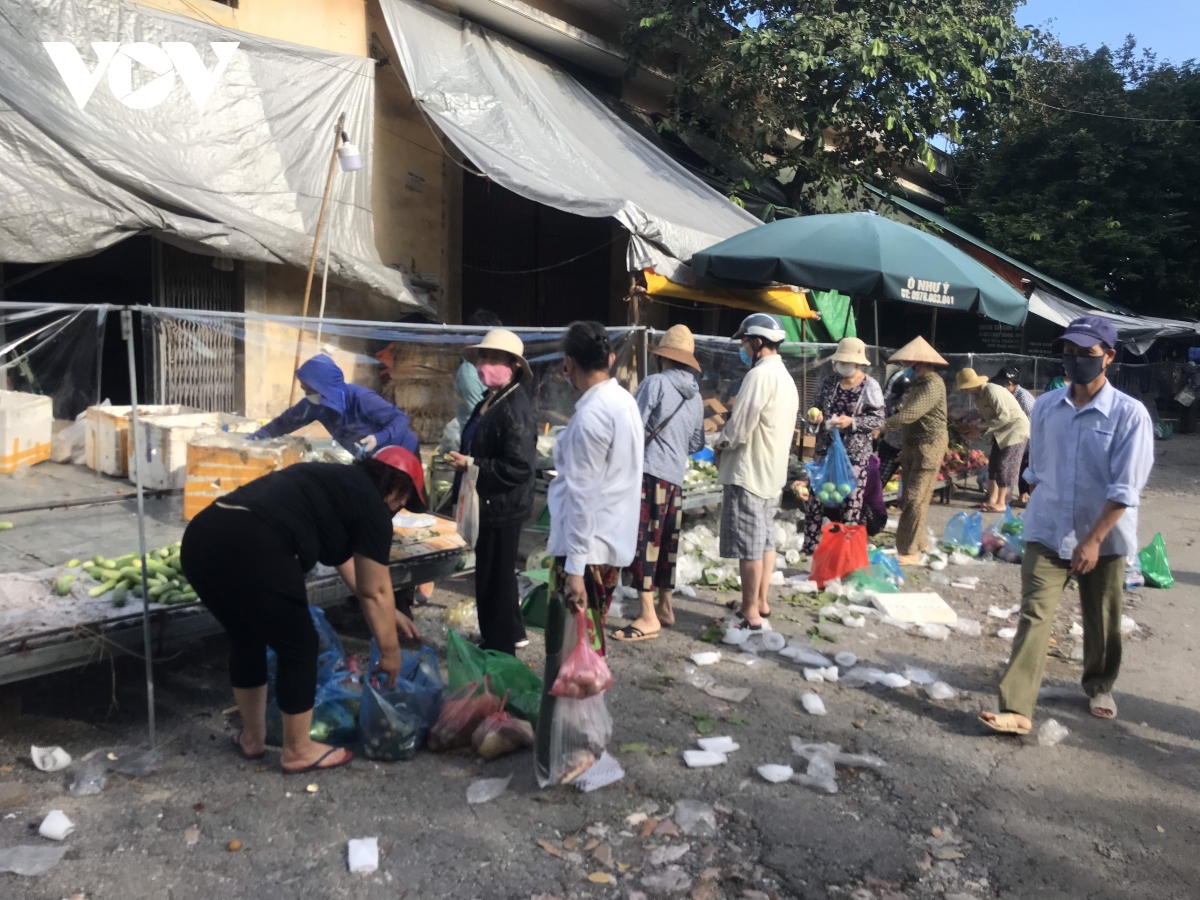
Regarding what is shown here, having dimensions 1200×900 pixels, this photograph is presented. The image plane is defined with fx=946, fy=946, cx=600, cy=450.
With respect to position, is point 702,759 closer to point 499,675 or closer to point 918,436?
point 499,675

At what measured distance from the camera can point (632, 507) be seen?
382 centimetres

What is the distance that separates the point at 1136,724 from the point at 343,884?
12.3 feet

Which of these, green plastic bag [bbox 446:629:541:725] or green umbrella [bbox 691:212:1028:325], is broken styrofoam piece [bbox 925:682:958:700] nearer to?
green plastic bag [bbox 446:629:541:725]

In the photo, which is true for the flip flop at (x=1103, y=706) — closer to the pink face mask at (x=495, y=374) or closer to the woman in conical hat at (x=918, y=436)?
the woman in conical hat at (x=918, y=436)

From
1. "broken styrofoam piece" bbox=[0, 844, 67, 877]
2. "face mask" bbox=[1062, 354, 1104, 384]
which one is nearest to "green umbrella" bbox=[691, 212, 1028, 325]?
"face mask" bbox=[1062, 354, 1104, 384]

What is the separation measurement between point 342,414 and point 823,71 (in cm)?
879

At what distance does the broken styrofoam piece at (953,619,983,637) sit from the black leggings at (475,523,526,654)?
3.04 m

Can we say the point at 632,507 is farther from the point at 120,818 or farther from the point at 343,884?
the point at 120,818

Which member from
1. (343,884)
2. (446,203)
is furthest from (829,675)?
(446,203)

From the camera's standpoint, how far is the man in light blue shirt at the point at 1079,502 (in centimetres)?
417

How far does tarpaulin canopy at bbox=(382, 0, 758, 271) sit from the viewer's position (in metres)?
8.93

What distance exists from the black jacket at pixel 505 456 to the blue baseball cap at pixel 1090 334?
8.05 feet

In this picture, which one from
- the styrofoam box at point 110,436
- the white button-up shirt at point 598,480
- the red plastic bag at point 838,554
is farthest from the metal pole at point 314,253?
the red plastic bag at point 838,554

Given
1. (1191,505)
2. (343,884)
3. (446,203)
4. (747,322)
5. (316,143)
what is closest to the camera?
(343,884)
